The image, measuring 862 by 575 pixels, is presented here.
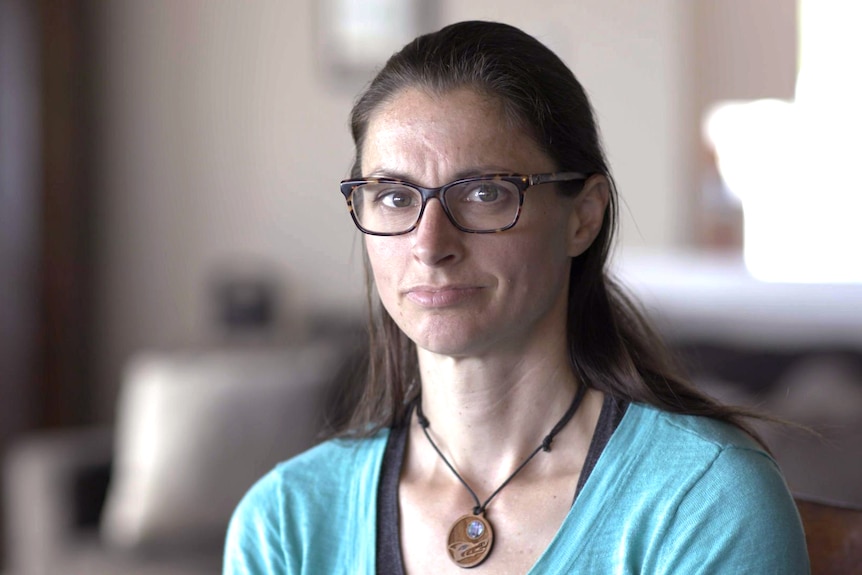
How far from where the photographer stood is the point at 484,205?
119 centimetres

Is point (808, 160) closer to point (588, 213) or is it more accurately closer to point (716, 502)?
point (588, 213)

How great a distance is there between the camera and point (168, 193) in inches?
199

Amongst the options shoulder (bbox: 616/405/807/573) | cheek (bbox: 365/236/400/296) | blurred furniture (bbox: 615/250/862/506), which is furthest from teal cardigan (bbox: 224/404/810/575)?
blurred furniture (bbox: 615/250/862/506)

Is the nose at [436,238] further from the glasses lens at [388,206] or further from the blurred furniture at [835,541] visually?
the blurred furniture at [835,541]

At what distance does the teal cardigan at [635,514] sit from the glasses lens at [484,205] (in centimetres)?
28

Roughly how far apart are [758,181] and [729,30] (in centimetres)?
Answer: 52

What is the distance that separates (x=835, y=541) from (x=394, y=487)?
525mm

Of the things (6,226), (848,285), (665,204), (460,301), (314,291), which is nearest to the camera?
(460,301)

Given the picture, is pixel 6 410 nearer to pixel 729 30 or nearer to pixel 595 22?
pixel 595 22

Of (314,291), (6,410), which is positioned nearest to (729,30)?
(314,291)

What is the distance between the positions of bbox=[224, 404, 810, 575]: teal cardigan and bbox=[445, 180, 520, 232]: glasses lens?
0.28 meters

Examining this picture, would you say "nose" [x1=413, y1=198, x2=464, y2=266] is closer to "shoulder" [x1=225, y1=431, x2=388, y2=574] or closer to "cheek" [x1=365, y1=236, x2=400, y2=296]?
"cheek" [x1=365, y1=236, x2=400, y2=296]

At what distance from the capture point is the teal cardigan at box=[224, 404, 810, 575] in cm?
113

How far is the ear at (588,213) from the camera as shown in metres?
1.29
